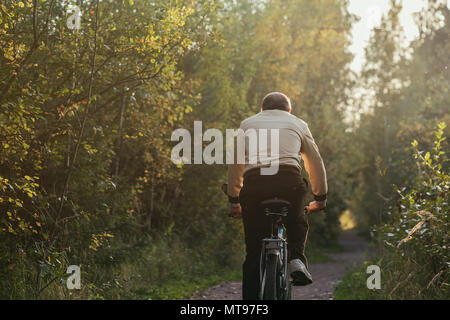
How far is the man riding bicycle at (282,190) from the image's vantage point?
187 inches

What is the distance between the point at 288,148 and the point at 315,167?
373mm

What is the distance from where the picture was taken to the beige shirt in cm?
490

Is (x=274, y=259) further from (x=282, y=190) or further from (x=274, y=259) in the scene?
(x=282, y=190)

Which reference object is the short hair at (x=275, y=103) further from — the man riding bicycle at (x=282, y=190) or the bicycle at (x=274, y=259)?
the bicycle at (x=274, y=259)

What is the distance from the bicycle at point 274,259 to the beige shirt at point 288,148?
1.29 ft

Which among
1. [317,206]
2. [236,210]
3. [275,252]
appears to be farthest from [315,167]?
[275,252]

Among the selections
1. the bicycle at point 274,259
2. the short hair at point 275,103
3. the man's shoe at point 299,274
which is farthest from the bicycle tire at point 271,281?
the short hair at point 275,103

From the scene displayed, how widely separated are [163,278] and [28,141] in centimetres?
555

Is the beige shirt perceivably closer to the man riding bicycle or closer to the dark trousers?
the man riding bicycle

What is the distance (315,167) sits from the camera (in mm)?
5102

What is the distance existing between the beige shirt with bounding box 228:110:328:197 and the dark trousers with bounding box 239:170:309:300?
0.16 metres

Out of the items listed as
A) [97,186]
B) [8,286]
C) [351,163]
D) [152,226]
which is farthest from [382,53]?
[8,286]

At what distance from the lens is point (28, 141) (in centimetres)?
702

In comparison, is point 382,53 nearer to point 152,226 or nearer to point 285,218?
point 152,226
